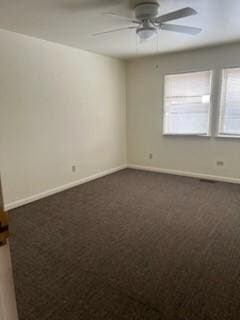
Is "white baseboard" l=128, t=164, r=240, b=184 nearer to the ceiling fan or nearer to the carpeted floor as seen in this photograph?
the carpeted floor

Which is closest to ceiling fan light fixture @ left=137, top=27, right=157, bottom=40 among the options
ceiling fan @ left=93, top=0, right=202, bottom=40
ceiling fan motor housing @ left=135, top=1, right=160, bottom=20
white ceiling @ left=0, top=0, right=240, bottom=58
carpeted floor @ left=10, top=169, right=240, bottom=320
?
ceiling fan @ left=93, top=0, right=202, bottom=40

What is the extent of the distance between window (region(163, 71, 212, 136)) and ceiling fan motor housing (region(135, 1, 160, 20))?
92.2 inches

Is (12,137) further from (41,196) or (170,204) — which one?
(170,204)

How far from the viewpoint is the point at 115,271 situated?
2.10 m

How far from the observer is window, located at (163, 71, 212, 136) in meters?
4.59

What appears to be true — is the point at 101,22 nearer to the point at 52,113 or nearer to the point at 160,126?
the point at 52,113

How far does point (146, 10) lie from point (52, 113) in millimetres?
2193

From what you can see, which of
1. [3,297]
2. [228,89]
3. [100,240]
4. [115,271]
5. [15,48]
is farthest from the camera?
[228,89]

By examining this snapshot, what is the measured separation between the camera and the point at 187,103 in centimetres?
482

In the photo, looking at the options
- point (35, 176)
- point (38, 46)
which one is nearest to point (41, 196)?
point (35, 176)

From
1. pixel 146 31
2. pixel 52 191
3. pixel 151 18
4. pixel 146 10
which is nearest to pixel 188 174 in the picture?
pixel 52 191

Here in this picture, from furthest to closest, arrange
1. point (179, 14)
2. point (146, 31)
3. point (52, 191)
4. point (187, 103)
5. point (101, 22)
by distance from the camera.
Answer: point (187, 103)
point (52, 191)
point (101, 22)
point (146, 31)
point (179, 14)

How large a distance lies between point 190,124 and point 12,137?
11.1 ft

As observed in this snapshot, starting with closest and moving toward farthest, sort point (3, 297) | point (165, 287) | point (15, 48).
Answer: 1. point (3, 297)
2. point (165, 287)
3. point (15, 48)
